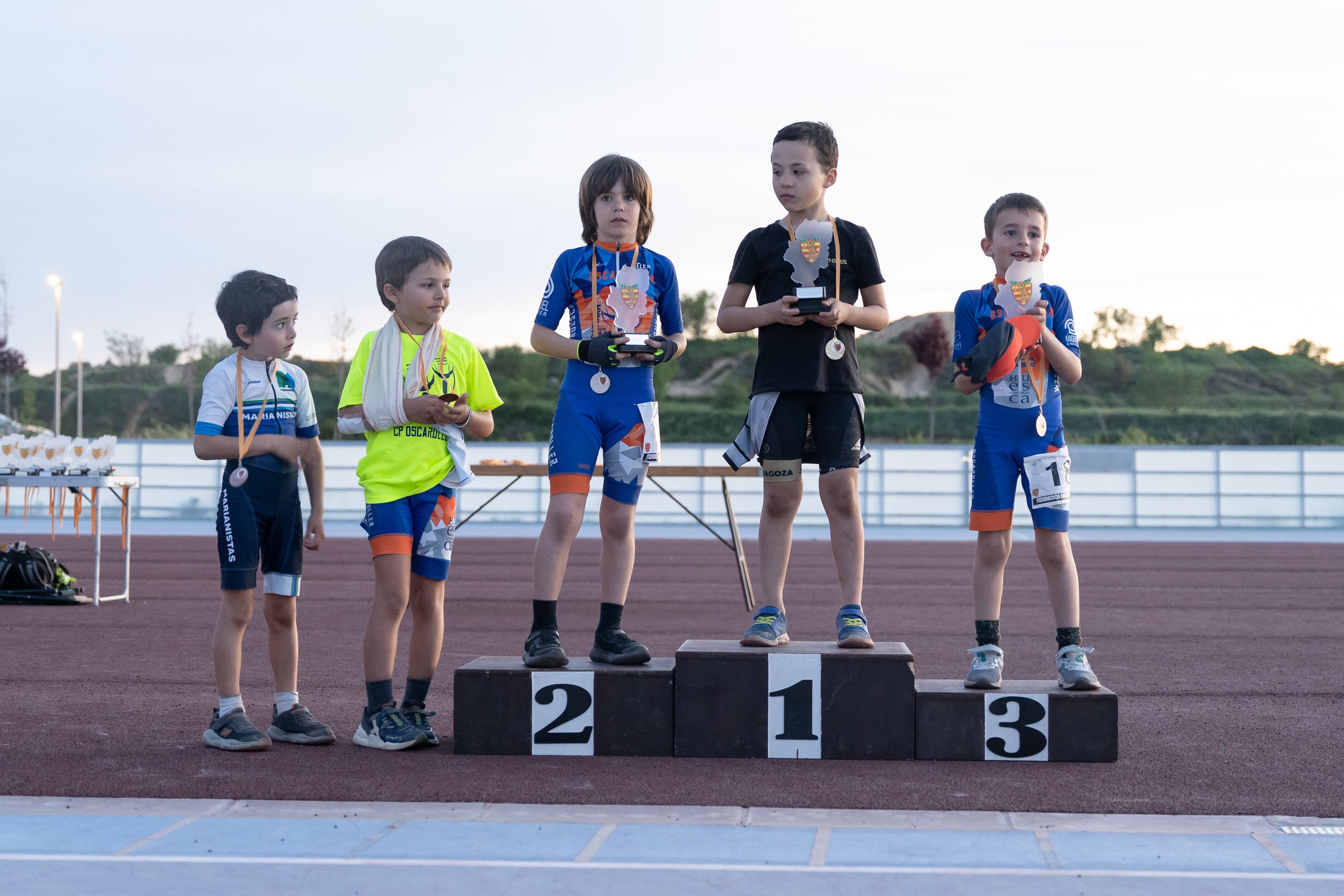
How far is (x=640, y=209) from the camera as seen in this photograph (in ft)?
13.5

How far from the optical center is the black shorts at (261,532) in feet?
12.8

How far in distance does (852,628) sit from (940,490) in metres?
18.5

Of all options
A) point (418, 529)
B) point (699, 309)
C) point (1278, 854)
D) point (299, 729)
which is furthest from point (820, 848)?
point (699, 309)

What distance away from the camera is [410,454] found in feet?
12.7

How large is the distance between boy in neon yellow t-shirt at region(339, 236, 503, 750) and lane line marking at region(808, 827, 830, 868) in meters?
1.44

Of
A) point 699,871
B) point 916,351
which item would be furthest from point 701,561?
point 916,351

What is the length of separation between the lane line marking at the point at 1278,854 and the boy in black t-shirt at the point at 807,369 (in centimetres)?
137

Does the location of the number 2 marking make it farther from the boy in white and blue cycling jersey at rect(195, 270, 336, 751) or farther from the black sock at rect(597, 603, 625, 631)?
the boy in white and blue cycling jersey at rect(195, 270, 336, 751)

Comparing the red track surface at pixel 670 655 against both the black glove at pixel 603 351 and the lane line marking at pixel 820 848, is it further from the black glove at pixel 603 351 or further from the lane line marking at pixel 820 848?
the black glove at pixel 603 351

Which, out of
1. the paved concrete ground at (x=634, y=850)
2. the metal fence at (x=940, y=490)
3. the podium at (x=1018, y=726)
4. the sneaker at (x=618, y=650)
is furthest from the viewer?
the metal fence at (x=940, y=490)

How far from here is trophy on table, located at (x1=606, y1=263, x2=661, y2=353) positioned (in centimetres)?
408

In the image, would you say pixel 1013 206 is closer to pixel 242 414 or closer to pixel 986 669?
pixel 986 669

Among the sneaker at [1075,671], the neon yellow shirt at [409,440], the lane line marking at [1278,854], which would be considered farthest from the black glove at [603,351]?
the lane line marking at [1278,854]

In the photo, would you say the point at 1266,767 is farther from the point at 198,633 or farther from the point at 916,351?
the point at 916,351
